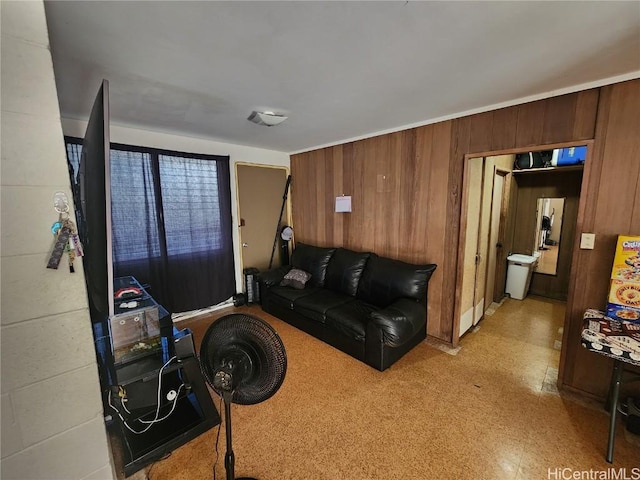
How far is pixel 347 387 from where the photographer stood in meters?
2.23

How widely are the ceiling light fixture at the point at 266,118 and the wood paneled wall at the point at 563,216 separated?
12.6ft

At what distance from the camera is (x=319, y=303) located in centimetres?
296

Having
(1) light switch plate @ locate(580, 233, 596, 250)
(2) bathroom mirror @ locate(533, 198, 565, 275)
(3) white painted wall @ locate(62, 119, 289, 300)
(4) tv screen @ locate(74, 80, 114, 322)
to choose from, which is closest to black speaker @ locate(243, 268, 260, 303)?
(3) white painted wall @ locate(62, 119, 289, 300)

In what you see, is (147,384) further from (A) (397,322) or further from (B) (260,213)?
(B) (260,213)

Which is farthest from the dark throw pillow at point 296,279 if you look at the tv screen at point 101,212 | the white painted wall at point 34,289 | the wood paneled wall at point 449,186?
the white painted wall at point 34,289

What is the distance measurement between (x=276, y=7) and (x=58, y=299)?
4.97 feet

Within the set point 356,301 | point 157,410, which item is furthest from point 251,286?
point 157,410

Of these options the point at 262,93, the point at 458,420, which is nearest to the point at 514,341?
the point at 458,420

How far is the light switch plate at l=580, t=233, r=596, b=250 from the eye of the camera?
6.43ft

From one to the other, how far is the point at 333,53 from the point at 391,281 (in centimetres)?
213

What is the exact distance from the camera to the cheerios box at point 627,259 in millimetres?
1728

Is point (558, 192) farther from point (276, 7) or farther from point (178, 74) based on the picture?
point (178, 74)

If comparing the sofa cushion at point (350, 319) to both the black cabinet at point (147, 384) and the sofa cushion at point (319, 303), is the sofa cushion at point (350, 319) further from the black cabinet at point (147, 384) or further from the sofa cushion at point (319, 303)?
the black cabinet at point (147, 384)

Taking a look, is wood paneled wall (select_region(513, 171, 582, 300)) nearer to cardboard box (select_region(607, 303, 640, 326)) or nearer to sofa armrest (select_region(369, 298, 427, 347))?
cardboard box (select_region(607, 303, 640, 326))
